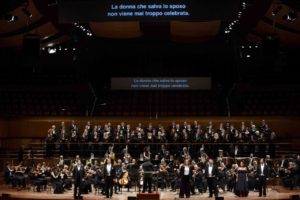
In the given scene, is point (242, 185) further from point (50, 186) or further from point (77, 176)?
point (50, 186)

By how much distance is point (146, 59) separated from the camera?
81.3 feet

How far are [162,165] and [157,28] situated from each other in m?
7.02

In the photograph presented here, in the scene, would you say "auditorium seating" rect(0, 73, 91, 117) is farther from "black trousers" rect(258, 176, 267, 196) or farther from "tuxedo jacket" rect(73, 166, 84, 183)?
"black trousers" rect(258, 176, 267, 196)

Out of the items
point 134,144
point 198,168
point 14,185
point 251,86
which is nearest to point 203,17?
point 198,168

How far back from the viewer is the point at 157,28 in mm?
20906

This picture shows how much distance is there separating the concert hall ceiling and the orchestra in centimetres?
415

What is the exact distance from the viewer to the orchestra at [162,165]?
1517cm

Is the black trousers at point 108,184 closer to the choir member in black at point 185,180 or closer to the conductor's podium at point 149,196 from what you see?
the conductor's podium at point 149,196

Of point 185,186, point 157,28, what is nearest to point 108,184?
point 185,186

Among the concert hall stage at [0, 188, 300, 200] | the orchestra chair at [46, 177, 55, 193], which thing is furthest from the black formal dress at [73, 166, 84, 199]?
the orchestra chair at [46, 177, 55, 193]

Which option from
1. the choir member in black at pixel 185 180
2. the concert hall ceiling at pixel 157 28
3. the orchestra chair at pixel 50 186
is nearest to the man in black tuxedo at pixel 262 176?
the choir member in black at pixel 185 180

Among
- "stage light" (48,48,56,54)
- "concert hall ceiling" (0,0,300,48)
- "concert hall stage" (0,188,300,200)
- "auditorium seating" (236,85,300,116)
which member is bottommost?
"concert hall stage" (0,188,300,200)

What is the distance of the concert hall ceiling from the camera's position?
60.2ft

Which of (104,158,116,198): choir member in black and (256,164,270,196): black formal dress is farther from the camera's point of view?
(256,164,270,196): black formal dress
